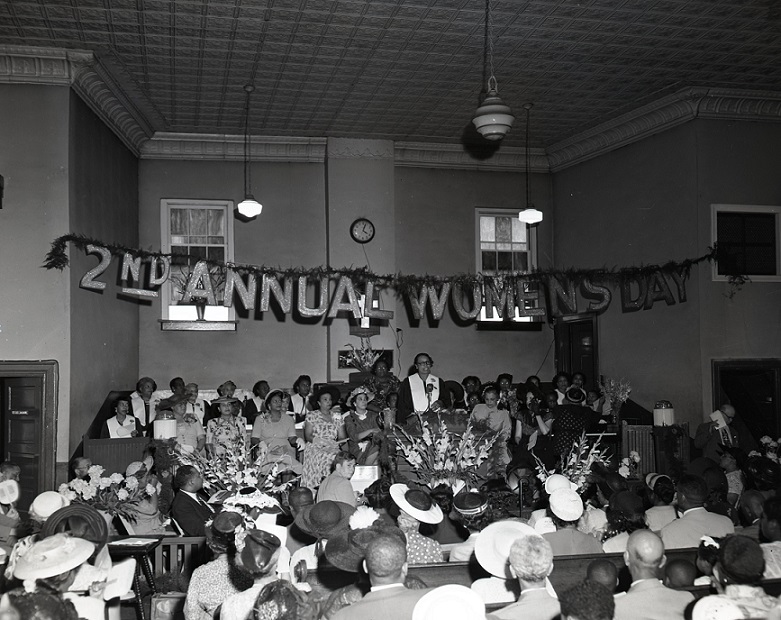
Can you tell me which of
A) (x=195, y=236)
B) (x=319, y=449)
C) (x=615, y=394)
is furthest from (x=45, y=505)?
(x=195, y=236)

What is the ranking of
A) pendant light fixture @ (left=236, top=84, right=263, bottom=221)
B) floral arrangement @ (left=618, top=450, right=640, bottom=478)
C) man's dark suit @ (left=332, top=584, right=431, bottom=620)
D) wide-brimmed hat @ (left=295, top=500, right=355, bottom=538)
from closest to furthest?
man's dark suit @ (left=332, top=584, right=431, bottom=620)
wide-brimmed hat @ (left=295, top=500, right=355, bottom=538)
floral arrangement @ (left=618, top=450, right=640, bottom=478)
pendant light fixture @ (left=236, top=84, right=263, bottom=221)

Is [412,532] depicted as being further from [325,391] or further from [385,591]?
[325,391]

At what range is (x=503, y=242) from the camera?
1574 cm

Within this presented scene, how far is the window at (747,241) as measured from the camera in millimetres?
12305

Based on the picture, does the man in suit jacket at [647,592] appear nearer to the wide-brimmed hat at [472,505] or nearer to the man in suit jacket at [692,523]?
the man in suit jacket at [692,523]

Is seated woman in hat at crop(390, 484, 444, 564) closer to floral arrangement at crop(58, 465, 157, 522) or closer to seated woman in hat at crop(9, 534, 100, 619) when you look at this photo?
seated woman in hat at crop(9, 534, 100, 619)

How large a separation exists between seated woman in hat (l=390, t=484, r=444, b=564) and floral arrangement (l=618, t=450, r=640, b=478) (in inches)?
161

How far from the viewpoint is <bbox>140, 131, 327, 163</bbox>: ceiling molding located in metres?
14.3

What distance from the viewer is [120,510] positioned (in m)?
7.49

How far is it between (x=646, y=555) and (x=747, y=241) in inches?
380

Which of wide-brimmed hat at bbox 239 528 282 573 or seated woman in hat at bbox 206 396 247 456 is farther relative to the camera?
seated woman in hat at bbox 206 396 247 456

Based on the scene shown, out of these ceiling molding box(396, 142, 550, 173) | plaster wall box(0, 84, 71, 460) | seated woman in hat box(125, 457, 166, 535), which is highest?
ceiling molding box(396, 142, 550, 173)

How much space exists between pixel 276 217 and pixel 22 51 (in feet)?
17.9

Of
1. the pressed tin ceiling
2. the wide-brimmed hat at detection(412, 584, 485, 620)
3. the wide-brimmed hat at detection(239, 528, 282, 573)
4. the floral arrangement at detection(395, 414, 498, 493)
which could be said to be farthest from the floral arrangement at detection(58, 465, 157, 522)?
the pressed tin ceiling
